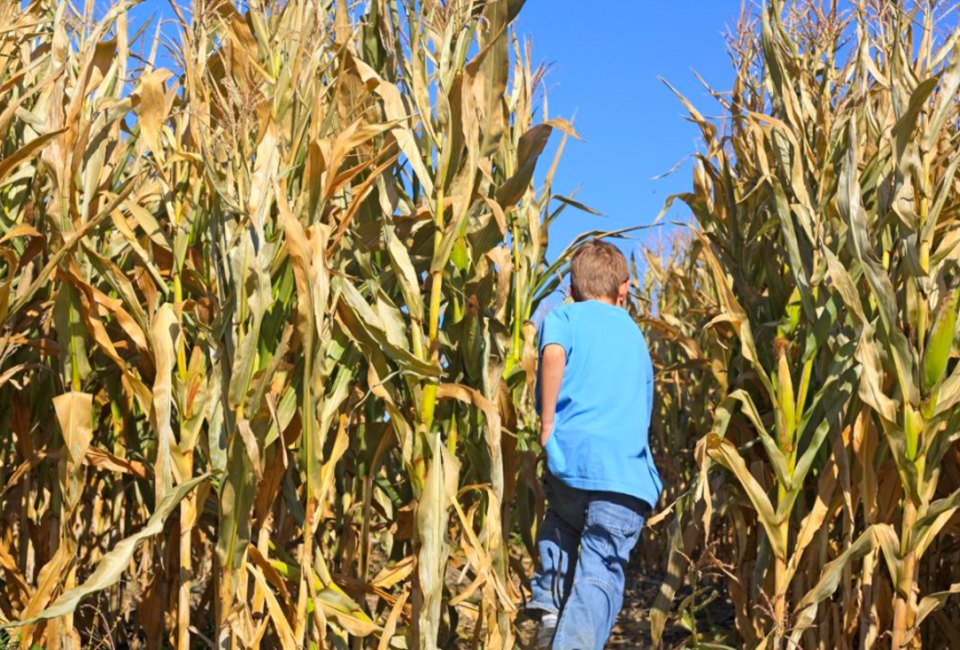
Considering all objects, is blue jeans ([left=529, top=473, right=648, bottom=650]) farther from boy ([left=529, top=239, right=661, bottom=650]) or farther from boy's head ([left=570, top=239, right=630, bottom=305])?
boy's head ([left=570, top=239, right=630, bottom=305])

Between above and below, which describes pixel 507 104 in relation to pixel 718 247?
above

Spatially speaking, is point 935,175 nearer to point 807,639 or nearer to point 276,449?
point 807,639

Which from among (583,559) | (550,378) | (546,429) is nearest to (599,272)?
(550,378)

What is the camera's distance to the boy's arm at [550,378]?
3.68m

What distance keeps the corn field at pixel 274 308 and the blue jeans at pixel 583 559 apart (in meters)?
0.16

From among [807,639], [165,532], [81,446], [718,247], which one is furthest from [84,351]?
[807,639]

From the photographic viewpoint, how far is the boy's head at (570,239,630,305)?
12.8 feet

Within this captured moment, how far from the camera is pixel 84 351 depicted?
3645 mm

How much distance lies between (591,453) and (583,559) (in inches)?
12.9

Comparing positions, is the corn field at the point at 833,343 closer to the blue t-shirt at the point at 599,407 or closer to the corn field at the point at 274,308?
the blue t-shirt at the point at 599,407

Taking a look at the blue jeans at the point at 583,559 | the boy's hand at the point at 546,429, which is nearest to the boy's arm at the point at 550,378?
the boy's hand at the point at 546,429

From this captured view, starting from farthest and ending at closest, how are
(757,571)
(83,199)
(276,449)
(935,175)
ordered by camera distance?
(935,175), (757,571), (83,199), (276,449)

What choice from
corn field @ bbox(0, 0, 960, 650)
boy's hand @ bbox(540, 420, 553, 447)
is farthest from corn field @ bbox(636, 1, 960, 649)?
boy's hand @ bbox(540, 420, 553, 447)

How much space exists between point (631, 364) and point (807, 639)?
3.48ft
